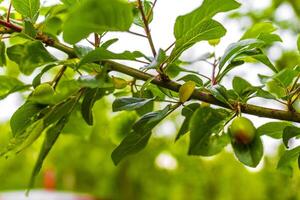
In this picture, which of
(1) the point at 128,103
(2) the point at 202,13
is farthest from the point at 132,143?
(2) the point at 202,13

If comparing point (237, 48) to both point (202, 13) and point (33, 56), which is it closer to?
point (202, 13)

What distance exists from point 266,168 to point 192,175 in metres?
0.72

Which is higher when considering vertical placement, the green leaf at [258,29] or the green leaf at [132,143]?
the green leaf at [258,29]

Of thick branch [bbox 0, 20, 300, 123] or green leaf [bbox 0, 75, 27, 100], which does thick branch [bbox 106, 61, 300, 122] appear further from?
green leaf [bbox 0, 75, 27, 100]

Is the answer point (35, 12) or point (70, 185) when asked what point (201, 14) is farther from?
point (70, 185)

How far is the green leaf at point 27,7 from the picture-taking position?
0.53 metres

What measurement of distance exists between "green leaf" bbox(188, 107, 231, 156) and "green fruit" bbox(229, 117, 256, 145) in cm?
2

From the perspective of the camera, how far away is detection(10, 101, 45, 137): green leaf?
19.5 inches

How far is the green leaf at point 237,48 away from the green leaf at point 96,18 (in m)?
0.13

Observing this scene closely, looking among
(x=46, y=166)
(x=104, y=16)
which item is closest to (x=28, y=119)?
(x=104, y=16)

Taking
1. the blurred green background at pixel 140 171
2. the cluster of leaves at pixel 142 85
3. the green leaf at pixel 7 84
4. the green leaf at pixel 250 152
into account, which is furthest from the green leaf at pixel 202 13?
the blurred green background at pixel 140 171

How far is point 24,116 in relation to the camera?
0.50 metres

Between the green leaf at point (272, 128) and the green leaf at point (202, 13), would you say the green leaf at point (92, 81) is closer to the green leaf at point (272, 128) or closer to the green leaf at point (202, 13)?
the green leaf at point (202, 13)

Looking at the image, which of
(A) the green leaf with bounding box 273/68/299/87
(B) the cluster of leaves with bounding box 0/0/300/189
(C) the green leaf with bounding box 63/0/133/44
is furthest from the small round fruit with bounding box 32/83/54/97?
(A) the green leaf with bounding box 273/68/299/87
